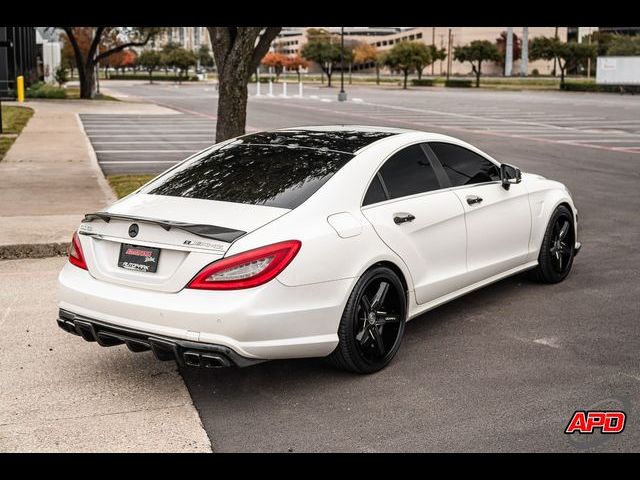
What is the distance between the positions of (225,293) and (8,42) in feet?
127

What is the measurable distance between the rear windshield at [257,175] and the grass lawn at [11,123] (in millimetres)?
12815

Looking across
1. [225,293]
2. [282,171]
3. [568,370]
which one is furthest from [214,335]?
[568,370]

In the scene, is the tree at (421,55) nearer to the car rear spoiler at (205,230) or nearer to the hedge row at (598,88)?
the hedge row at (598,88)

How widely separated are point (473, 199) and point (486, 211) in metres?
0.22

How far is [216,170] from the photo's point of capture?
596cm

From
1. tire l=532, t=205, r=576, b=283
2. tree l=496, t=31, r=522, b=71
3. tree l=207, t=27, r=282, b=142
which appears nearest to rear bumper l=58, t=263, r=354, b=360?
tire l=532, t=205, r=576, b=283

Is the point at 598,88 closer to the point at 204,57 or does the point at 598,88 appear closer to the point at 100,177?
the point at 100,177

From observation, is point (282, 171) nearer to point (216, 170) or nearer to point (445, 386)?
point (216, 170)

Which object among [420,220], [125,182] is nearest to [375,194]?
[420,220]

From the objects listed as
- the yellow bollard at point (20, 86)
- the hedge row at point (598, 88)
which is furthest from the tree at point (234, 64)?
the hedge row at point (598, 88)

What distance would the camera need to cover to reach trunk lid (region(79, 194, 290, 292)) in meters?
4.86

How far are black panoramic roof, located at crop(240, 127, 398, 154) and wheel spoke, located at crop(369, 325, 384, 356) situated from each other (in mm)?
1231

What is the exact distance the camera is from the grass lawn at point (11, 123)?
20.6m

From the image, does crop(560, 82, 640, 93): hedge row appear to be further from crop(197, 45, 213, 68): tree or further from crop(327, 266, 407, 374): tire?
crop(197, 45, 213, 68): tree
